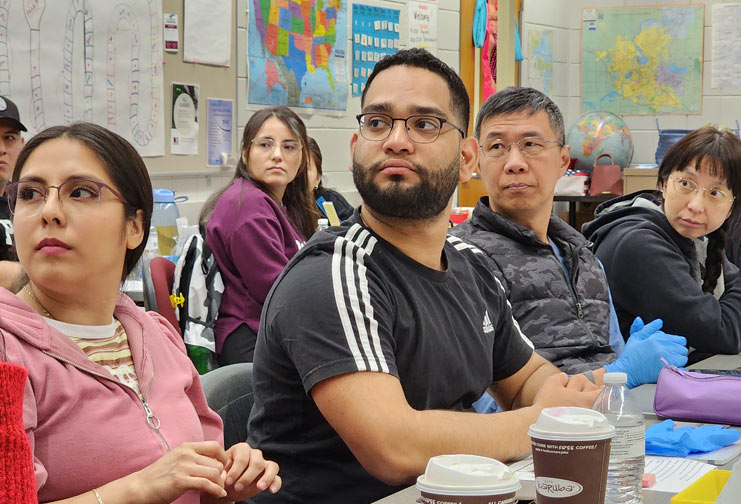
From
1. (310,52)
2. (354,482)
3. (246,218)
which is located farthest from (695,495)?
(310,52)

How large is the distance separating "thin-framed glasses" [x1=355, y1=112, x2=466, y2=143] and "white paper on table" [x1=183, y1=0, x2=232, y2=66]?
2733mm

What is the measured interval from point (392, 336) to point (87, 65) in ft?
9.08

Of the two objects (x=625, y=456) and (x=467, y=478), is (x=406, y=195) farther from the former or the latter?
(x=467, y=478)

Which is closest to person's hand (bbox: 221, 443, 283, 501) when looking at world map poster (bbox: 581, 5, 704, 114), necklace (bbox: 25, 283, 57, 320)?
necklace (bbox: 25, 283, 57, 320)

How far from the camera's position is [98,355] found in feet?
4.63

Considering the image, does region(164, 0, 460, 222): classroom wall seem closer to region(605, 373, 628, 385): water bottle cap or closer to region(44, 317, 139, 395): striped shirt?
region(44, 317, 139, 395): striped shirt

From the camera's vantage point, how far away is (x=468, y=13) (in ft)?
20.2

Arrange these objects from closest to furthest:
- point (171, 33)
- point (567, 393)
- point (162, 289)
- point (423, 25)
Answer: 1. point (567, 393)
2. point (162, 289)
3. point (171, 33)
4. point (423, 25)

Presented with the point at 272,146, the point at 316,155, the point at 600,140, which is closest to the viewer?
the point at 272,146

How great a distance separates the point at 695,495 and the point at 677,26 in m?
6.44

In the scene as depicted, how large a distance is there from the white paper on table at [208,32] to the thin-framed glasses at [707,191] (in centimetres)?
242

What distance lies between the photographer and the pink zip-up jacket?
1.24 m

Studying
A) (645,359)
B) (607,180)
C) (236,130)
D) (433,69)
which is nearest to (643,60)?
(607,180)

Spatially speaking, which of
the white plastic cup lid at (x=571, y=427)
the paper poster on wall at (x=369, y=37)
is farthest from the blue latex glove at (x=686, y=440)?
the paper poster on wall at (x=369, y=37)
